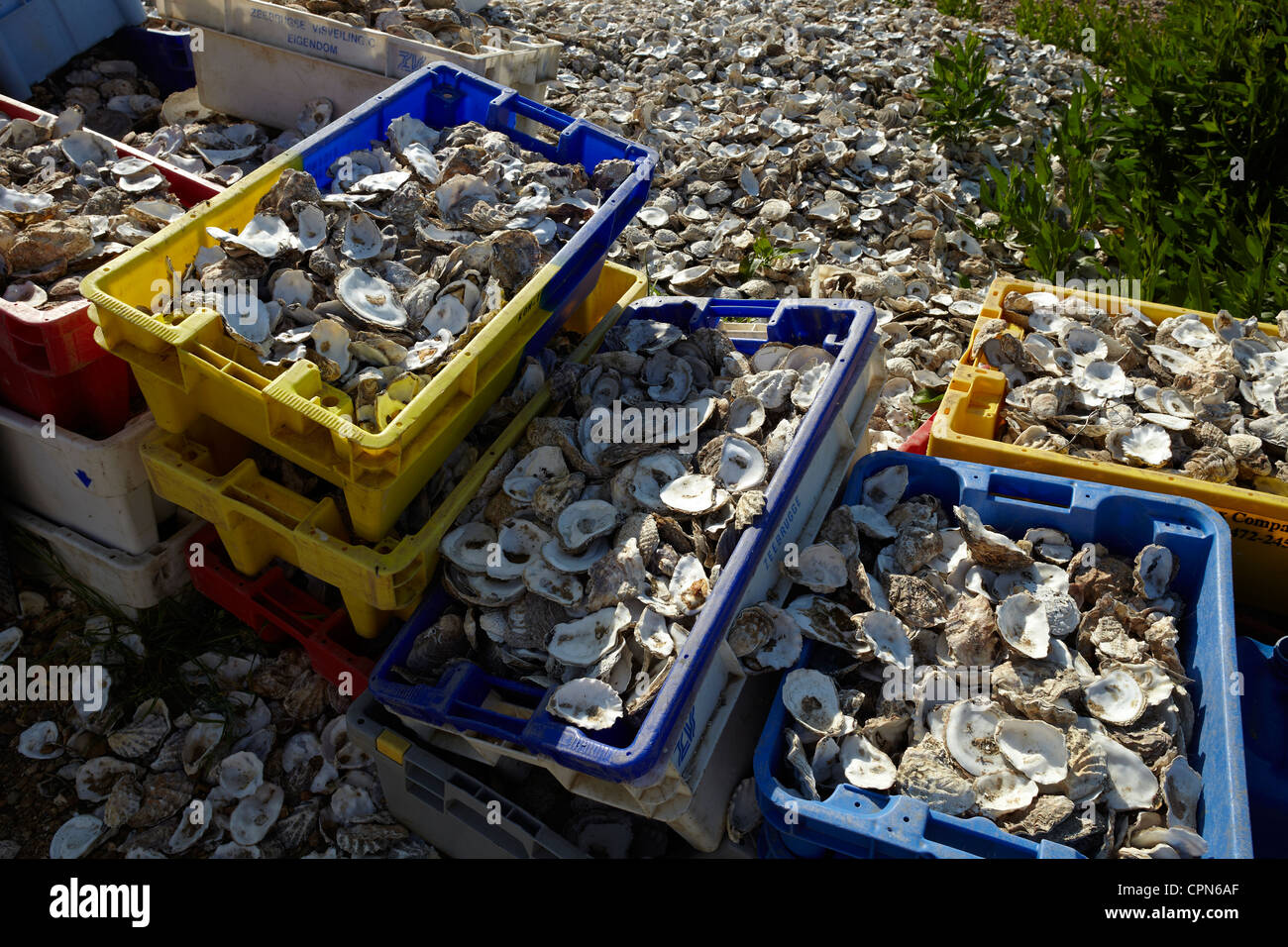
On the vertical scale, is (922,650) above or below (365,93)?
below

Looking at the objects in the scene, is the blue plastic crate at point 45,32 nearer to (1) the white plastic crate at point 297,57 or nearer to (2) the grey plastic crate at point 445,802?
(1) the white plastic crate at point 297,57

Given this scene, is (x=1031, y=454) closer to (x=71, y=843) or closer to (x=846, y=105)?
(x=71, y=843)

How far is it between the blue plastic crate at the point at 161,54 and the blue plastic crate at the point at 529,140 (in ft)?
5.23

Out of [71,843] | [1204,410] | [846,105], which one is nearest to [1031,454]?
[1204,410]

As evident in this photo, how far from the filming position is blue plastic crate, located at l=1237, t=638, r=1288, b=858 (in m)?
2.21

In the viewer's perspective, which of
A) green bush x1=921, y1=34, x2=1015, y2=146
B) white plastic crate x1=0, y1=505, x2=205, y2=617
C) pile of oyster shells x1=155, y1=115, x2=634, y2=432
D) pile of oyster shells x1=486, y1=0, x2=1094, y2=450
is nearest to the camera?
pile of oyster shells x1=155, y1=115, x2=634, y2=432

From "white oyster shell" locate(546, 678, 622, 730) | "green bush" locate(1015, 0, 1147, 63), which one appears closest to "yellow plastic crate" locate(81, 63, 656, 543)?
"white oyster shell" locate(546, 678, 622, 730)

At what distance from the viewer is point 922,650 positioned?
226 centimetres

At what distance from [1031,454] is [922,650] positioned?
2.28 ft

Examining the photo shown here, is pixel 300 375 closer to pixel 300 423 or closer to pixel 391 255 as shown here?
pixel 300 423

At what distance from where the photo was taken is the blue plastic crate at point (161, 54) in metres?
4.06

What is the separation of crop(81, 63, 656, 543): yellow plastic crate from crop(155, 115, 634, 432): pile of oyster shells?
0.05m

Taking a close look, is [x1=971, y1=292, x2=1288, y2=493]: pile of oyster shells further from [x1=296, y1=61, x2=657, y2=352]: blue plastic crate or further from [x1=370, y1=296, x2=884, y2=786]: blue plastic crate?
[x1=296, y1=61, x2=657, y2=352]: blue plastic crate

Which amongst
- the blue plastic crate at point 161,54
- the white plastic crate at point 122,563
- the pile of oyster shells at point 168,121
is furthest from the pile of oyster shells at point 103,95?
the white plastic crate at point 122,563
